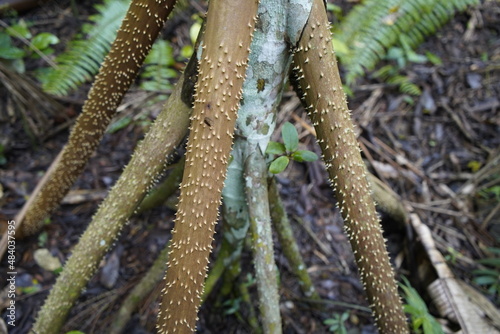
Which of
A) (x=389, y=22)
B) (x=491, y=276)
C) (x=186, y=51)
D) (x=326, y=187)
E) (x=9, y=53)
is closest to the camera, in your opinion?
(x=491, y=276)

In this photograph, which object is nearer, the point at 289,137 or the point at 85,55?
the point at 289,137

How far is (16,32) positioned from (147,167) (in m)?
2.22

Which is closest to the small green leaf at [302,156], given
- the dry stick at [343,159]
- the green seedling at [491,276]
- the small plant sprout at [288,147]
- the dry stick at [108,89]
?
the small plant sprout at [288,147]

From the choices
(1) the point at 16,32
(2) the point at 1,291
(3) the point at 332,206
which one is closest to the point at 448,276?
(3) the point at 332,206

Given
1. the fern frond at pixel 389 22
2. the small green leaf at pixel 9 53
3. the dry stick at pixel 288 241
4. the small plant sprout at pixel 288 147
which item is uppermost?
the fern frond at pixel 389 22

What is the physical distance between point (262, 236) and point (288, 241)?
594 millimetres

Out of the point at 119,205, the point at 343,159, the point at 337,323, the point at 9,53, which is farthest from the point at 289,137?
the point at 9,53

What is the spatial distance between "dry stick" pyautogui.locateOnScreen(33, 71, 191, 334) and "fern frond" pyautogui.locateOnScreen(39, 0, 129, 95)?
189 centimetres

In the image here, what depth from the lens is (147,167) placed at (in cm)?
162

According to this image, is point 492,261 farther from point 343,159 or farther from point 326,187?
point 343,159

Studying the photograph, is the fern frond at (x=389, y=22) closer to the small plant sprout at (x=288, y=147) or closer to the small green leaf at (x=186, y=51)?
the small green leaf at (x=186, y=51)

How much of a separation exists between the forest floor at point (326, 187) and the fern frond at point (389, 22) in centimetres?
22

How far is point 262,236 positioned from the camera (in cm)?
174

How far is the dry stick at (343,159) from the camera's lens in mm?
1319
